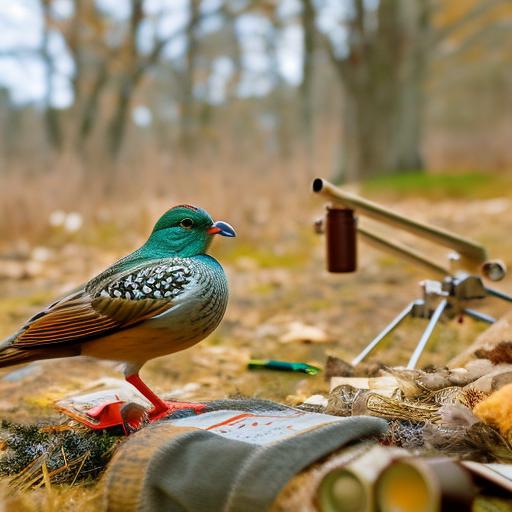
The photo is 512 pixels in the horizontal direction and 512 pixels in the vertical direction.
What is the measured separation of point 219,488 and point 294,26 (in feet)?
45.9

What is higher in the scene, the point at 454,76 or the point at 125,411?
the point at 454,76

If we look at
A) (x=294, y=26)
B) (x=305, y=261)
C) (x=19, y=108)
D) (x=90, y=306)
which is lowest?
(x=305, y=261)

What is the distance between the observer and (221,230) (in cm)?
203

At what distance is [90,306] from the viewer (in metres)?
1.92

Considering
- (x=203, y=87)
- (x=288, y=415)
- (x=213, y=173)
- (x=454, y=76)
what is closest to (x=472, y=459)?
(x=288, y=415)

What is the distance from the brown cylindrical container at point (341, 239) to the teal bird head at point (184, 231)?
900 mm

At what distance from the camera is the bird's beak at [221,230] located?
6.63 ft

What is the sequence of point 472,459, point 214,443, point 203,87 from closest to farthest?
point 214,443
point 472,459
point 203,87

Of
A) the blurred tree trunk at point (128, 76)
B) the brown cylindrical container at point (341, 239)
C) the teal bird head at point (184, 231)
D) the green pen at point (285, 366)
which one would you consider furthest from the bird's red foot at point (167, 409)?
the blurred tree trunk at point (128, 76)

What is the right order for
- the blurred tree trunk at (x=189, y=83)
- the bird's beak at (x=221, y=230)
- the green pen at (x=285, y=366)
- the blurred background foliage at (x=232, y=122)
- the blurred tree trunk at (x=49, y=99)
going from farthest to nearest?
the blurred tree trunk at (x=49, y=99) < the blurred tree trunk at (x=189, y=83) < the blurred background foliage at (x=232, y=122) < the green pen at (x=285, y=366) < the bird's beak at (x=221, y=230)

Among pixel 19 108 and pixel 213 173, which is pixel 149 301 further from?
pixel 19 108

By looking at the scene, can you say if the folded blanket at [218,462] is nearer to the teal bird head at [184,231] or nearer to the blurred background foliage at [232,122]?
the teal bird head at [184,231]

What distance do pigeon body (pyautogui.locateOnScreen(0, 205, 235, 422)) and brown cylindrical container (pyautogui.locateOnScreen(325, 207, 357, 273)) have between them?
915mm

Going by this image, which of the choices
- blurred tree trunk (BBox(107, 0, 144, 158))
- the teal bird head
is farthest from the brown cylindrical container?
blurred tree trunk (BBox(107, 0, 144, 158))
